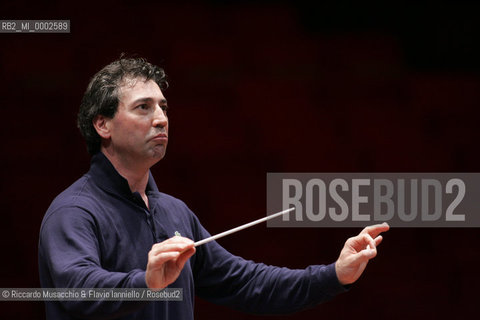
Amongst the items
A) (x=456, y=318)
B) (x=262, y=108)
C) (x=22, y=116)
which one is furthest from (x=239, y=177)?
(x=456, y=318)

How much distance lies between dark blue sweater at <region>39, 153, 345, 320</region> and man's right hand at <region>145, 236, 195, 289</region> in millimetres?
22

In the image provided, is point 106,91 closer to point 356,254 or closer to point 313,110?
point 356,254

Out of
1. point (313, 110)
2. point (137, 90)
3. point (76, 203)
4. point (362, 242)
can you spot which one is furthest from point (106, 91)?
point (313, 110)

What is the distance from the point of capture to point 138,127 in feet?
4.26

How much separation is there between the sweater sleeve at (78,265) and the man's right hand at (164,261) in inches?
0.9

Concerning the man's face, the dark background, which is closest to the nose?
the man's face

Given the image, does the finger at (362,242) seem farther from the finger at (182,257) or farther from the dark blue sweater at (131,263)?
the finger at (182,257)

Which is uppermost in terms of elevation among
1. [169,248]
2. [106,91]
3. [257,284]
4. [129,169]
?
[106,91]

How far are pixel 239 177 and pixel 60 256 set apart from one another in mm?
964

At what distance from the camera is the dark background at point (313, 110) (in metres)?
1.98

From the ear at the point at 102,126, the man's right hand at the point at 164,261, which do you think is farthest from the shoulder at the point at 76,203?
the man's right hand at the point at 164,261

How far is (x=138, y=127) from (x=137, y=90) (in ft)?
0.26

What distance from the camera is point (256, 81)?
2031 millimetres

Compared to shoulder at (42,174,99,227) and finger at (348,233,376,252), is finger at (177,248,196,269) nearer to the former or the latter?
shoulder at (42,174,99,227)
